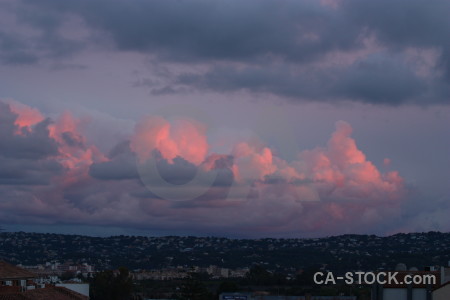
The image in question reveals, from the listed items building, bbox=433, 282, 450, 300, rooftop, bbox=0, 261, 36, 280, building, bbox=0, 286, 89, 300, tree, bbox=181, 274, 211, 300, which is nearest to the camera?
building, bbox=433, 282, 450, 300

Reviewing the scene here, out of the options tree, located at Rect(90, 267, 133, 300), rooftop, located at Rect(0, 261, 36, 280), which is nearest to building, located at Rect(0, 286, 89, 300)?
rooftop, located at Rect(0, 261, 36, 280)

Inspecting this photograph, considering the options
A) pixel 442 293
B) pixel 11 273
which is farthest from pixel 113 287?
pixel 442 293

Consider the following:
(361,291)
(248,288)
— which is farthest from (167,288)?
(361,291)

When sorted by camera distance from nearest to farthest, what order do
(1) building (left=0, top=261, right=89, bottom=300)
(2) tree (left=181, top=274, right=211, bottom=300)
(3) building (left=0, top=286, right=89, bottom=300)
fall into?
(3) building (left=0, top=286, right=89, bottom=300) → (1) building (left=0, top=261, right=89, bottom=300) → (2) tree (left=181, top=274, right=211, bottom=300)

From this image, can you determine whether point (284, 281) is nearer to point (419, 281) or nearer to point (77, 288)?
point (77, 288)

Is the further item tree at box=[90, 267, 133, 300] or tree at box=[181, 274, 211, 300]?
tree at box=[90, 267, 133, 300]

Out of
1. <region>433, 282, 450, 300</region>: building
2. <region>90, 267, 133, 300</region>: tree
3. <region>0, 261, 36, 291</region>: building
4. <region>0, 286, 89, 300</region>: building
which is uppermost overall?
<region>433, 282, 450, 300</region>: building

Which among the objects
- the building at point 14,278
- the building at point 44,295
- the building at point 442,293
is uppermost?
the building at point 442,293

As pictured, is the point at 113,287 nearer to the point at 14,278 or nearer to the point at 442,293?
the point at 14,278

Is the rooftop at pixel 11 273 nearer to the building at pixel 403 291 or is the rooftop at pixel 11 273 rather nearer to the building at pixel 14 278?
the building at pixel 14 278

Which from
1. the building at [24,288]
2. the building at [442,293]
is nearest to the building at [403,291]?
the building at [442,293]

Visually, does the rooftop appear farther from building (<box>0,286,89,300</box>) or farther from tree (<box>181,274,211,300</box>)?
tree (<box>181,274,211,300</box>)

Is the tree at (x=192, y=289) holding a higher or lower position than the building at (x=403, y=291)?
lower

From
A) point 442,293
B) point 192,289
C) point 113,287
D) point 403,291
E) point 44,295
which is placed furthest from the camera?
point 113,287
